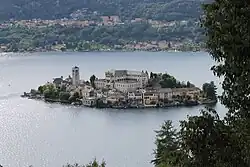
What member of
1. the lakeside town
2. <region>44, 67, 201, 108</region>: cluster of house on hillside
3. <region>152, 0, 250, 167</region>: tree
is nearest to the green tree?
<region>44, 67, 201, 108</region>: cluster of house on hillside

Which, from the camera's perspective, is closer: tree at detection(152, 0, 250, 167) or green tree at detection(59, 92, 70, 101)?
tree at detection(152, 0, 250, 167)

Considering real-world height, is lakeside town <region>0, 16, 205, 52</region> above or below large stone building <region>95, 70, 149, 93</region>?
above

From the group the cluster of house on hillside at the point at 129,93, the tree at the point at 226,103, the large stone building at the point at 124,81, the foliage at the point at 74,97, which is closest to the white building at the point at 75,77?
the cluster of house on hillside at the point at 129,93

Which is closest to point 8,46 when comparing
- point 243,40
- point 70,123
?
point 70,123

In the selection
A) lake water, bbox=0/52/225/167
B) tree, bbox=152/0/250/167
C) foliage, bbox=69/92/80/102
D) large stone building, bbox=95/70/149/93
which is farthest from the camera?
large stone building, bbox=95/70/149/93

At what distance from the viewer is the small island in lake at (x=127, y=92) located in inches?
664

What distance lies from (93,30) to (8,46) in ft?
19.7

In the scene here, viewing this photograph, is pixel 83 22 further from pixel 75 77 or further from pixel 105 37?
pixel 75 77

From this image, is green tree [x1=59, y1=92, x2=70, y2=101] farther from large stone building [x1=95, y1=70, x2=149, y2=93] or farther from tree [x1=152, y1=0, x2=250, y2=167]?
tree [x1=152, y1=0, x2=250, y2=167]

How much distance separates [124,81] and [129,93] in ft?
4.49

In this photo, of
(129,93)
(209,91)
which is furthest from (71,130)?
(209,91)

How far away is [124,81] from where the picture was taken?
18812 mm

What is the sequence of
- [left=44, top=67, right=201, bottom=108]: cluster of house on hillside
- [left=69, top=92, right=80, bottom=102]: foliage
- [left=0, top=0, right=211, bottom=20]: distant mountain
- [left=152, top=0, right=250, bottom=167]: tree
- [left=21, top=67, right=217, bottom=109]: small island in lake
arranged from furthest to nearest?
[left=0, top=0, right=211, bottom=20]: distant mountain, [left=69, top=92, right=80, bottom=102]: foliage, [left=44, top=67, right=201, bottom=108]: cluster of house on hillside, [left=21, top=67, right=217, bottom=109]: small island in lake, [left=152, top=0, right=250, bottom=167]: tree

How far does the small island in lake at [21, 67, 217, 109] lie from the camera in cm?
1686
